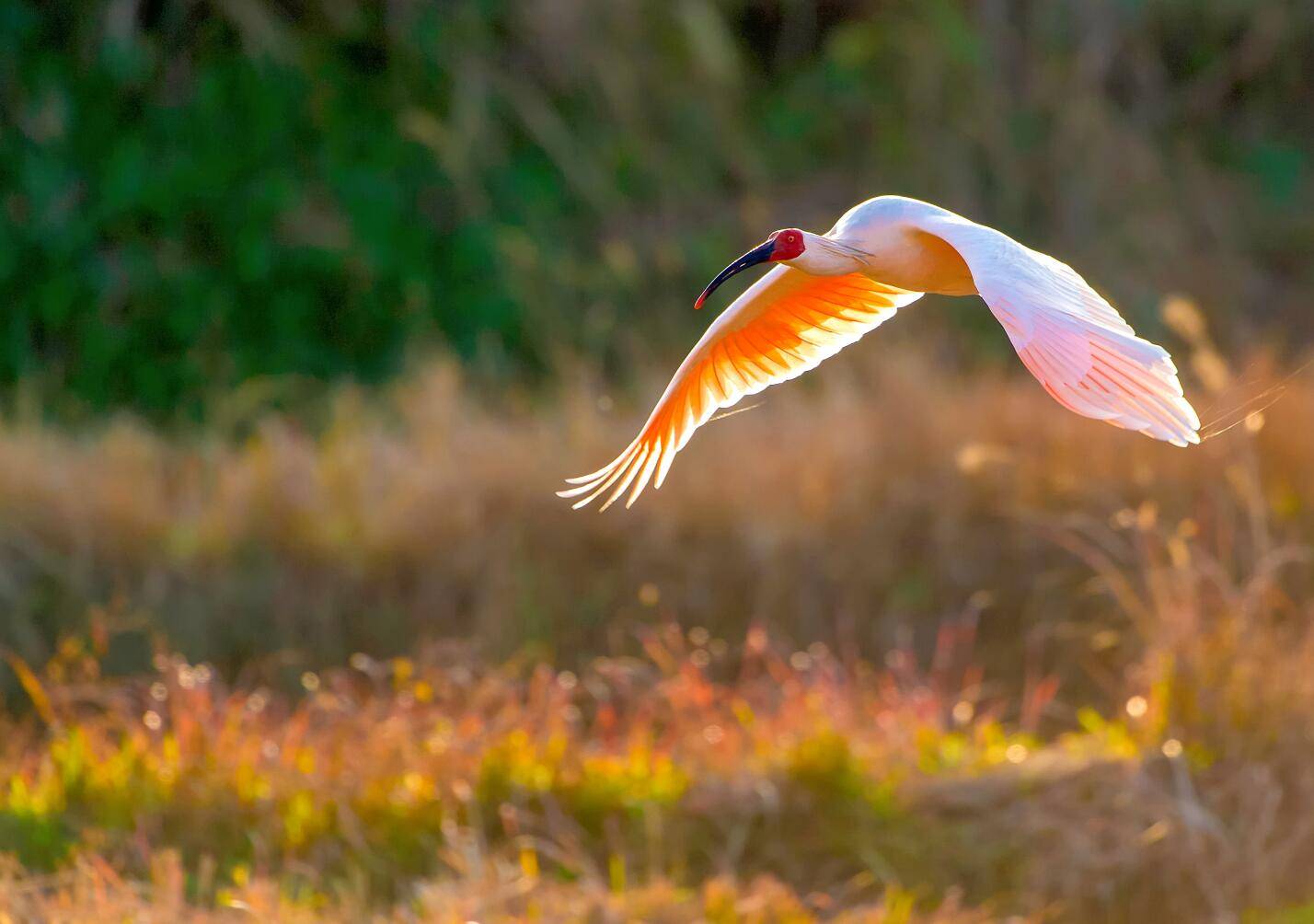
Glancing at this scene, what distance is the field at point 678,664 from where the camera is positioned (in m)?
4.97

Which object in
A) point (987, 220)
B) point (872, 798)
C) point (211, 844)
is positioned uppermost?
point (987, 220)

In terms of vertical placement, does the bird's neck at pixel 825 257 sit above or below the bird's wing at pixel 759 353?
above

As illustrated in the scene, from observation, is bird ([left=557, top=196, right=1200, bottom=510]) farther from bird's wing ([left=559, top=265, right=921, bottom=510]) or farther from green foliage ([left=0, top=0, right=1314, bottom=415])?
green foliage ([left=0, top=0, right=1314, bottom=415])

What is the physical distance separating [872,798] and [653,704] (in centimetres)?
78

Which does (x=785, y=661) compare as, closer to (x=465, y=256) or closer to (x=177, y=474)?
(x=177, y=474)

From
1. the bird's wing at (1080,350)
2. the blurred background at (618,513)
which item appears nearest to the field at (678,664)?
the blurred background at (618,513)

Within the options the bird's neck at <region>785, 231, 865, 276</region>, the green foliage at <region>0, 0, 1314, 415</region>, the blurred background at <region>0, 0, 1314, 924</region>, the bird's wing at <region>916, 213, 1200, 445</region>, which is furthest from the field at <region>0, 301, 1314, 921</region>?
the green foliage at <region>0, 0, 1314, 415</region>

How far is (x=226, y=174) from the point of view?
10445mm

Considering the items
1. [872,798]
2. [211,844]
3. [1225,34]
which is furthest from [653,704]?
[1225,34]

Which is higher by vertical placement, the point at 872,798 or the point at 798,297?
the point at 798,297

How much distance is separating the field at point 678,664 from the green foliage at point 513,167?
1389 millimetres

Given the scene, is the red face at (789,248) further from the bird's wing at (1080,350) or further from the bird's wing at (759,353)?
the bird's wing at (759,353)

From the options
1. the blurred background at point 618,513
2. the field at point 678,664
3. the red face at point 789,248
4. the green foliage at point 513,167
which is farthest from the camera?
the green foliage at point 513,167

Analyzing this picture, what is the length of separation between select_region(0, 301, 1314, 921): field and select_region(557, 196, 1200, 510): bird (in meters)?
0.28
